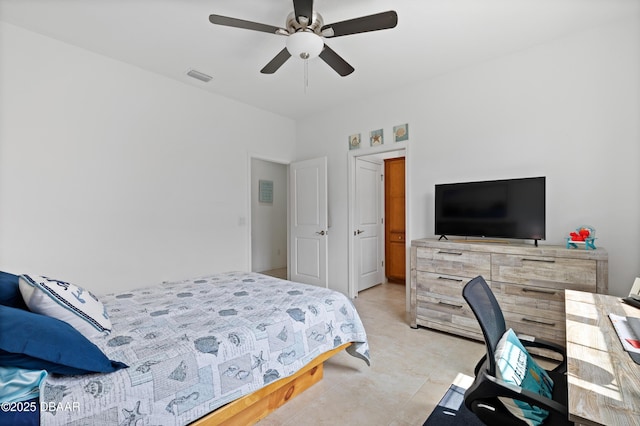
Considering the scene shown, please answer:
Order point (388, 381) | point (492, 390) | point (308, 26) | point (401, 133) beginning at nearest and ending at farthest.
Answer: point (492, 390)
point (308, 26)
point (388, 381)
point (401, 133)

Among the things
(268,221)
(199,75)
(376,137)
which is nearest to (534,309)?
(376,137)

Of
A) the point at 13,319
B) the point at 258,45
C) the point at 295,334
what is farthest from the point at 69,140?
the point at 295,334

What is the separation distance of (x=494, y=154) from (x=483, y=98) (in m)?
0.61

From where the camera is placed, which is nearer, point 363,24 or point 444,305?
point 363,24

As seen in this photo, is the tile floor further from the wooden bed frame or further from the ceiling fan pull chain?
the ceiling fan pull chain

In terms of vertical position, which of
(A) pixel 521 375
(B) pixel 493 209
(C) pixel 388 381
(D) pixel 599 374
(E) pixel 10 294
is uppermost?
(B) pixel 493 209

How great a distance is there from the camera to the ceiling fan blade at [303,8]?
180 cm

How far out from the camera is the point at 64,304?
1.44 metres

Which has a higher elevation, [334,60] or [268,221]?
[334,60]

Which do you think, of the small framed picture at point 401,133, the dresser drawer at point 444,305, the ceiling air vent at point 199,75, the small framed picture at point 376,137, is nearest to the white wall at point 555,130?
the small framed picture at point 401,133

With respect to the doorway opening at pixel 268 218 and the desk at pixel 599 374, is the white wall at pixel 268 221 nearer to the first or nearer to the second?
the doorway opening at pixel 268 218

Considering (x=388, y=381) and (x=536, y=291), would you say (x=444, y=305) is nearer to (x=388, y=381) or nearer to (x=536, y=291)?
(x=536, y=291)

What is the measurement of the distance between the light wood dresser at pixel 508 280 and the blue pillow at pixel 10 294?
3.01 m

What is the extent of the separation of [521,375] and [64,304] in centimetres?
214
